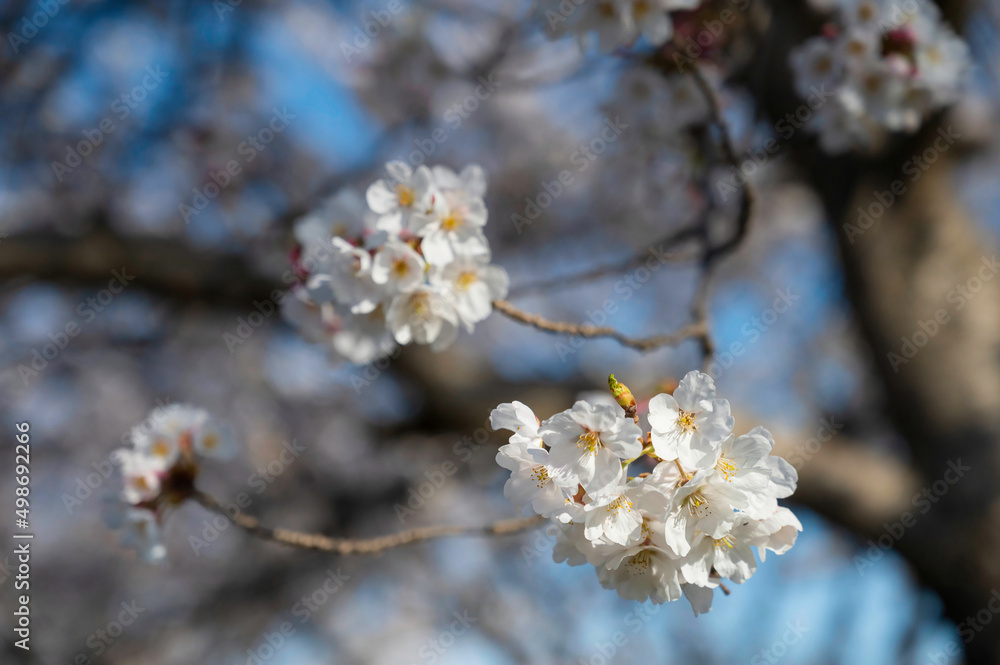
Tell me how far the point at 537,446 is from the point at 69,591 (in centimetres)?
465

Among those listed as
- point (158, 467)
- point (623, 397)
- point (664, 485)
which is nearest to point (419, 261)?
point (623, 397)

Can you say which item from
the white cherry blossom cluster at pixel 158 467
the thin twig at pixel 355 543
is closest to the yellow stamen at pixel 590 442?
the thin twig at pixel 355 543

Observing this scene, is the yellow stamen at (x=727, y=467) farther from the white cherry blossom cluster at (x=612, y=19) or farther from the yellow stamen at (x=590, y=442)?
the white cherry blossom cluster at (x=612, y=19)

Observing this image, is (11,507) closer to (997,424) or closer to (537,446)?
(537,446)

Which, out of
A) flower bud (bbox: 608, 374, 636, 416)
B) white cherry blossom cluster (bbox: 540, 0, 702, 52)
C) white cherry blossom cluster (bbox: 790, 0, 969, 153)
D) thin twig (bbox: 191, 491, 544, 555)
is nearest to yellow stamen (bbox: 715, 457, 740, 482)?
flower bud (bbox: 608, 374, 636, 416)

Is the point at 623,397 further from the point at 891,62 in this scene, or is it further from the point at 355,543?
the point at 891,62

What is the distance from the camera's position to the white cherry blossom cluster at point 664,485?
762 millimetres

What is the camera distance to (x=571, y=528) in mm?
835

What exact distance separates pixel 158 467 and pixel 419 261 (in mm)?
843

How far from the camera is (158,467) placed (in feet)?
4.75

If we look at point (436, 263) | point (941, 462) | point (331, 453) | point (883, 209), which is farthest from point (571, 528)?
point (331, 453)

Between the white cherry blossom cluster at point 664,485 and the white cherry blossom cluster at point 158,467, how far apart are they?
101cm

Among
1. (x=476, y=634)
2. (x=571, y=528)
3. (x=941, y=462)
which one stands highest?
(x=571, y=528)

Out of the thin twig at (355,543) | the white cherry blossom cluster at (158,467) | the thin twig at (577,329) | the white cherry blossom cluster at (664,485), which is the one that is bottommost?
the white cherry blossom cluster at (158,467)
